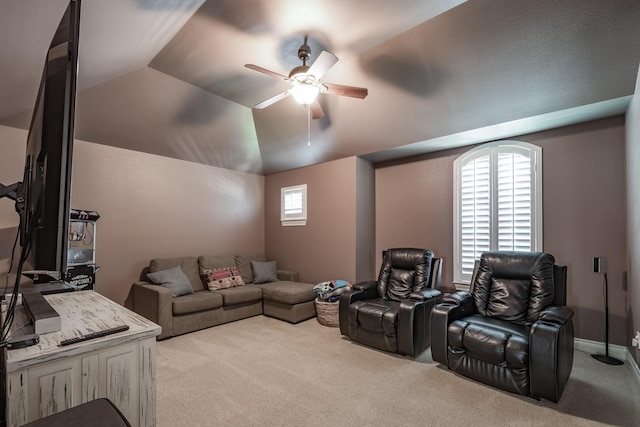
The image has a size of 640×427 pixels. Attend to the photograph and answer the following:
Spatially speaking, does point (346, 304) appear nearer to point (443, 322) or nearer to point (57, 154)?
point (443, 322)

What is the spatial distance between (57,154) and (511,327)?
324 cm

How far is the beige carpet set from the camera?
218 centimetres

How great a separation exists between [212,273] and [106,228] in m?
1.52

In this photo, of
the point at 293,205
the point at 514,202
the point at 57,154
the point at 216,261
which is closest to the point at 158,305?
the point at 216,261

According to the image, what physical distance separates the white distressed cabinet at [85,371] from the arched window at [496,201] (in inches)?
151

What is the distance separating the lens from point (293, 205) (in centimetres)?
566

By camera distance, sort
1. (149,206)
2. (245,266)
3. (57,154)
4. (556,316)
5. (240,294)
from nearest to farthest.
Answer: (57,154) → (556,316) → (240,294) → (149,206) → (245,266)

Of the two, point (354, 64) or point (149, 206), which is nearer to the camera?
point (354, 64)

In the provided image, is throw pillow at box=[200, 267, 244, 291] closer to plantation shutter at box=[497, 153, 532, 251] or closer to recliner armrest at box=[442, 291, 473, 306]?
recliner armrest at box=[442, 291, 473, 306]

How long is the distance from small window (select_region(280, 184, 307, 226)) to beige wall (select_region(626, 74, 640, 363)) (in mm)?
4051

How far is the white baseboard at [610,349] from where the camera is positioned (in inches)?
115

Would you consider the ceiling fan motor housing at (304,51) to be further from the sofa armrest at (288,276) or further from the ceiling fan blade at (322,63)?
the sofa armrest at (288,276)

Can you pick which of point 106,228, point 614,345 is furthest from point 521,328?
point 106,228

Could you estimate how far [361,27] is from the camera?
2750mm
